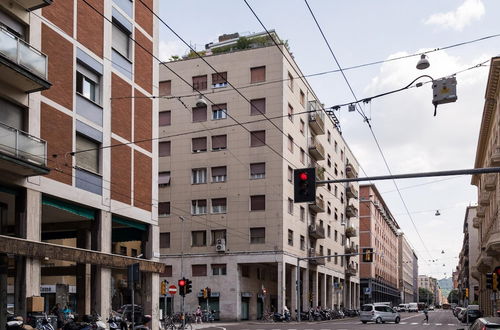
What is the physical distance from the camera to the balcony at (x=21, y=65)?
17.7 meters

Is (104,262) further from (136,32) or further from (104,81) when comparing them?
(136,32)

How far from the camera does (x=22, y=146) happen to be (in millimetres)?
18516

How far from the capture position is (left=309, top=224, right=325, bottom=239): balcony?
53.3 meters

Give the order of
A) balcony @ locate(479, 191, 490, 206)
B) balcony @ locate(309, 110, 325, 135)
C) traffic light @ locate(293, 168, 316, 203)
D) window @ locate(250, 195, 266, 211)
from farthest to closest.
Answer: balcony @ locate(309, 110, 325, 135) → balcony @ locate(479, 191, 490, 206) → window @ locate(250, 195, 266, 211) → traffic light @ locate(293, 168, 316, 203)

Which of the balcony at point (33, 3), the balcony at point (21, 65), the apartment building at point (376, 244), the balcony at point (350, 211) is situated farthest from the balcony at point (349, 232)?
the balcony at point (33, 3)

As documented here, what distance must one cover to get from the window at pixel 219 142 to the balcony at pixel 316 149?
30.7 ft

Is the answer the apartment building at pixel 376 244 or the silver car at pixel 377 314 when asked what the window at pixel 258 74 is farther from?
the apartment building at pixel 376 244

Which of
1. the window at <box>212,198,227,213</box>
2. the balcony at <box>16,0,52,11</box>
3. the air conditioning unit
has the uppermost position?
the balcony at <box>16,0,52,11</box>

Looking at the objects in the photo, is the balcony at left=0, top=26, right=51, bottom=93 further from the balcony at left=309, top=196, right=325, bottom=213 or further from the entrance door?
the balcony at left=309, top=196, right=325, bottom=213

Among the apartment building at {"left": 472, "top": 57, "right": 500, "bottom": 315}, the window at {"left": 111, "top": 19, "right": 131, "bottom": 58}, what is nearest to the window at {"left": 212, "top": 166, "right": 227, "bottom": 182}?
the apartment building at {"left": 472, "top": 57, "right": 500, "bottom": 315}

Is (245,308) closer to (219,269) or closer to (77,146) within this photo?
(219,269)

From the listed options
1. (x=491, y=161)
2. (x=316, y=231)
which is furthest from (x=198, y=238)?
(x=491, y=161)

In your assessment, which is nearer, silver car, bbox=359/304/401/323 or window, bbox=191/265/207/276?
window, bbox=191/265/207/276

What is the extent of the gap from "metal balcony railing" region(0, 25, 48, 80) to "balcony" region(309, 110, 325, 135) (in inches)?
1375
